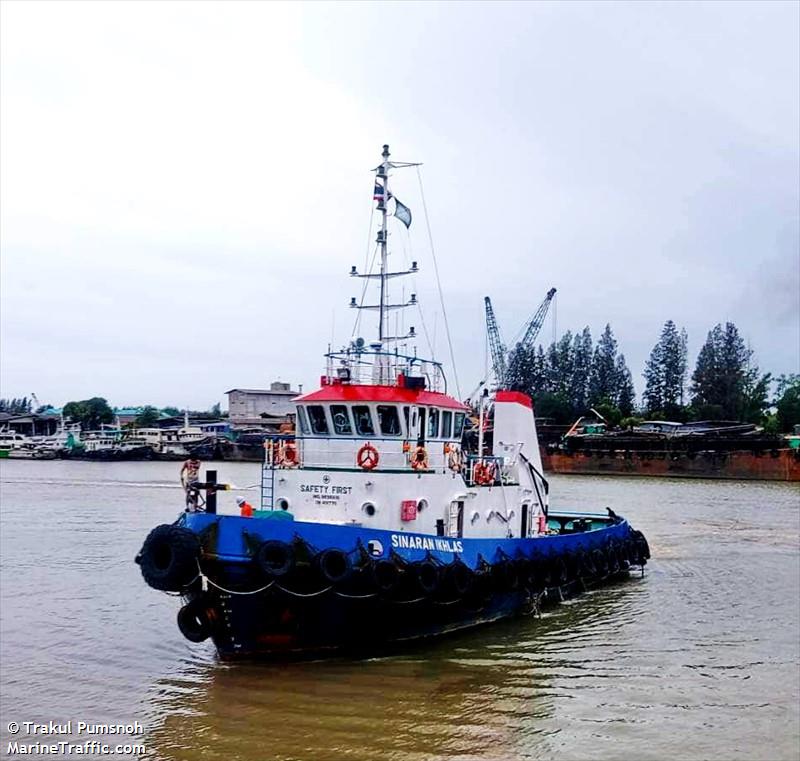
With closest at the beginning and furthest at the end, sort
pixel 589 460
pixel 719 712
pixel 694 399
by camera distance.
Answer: pixel 719 712
pixel 589 460
pixel 694 399

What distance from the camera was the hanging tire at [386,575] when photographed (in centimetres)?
1175

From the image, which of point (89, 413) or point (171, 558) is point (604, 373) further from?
point (171, 558)

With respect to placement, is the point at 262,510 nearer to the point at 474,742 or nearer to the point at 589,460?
the point at 474,742

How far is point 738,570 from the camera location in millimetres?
21906

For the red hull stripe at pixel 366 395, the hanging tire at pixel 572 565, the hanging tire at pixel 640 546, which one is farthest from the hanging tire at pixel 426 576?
the hanging tire at pixel 640 546

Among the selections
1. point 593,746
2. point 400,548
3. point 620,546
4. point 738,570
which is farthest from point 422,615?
point 738,570

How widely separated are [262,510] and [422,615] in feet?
9.39

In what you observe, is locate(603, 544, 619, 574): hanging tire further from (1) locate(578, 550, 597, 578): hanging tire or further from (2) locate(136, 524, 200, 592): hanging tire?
(2) locate(136, 524, 200, 592): hanging tire

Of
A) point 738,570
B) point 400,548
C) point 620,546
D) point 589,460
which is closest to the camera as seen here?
point 400,548

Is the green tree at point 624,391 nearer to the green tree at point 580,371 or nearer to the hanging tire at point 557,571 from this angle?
the green tree at point 580,371

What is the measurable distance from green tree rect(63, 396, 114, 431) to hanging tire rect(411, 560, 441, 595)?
331 ft

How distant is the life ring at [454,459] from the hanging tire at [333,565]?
10.6 feet

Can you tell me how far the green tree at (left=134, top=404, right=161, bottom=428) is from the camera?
104m

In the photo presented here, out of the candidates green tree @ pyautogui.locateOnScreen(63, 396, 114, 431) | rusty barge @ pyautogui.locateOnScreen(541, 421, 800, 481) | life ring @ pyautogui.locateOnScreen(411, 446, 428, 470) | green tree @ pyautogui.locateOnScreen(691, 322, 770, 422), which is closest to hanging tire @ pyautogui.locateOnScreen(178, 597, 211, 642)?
life ring @ pyautogui.locateOnScreen(411, 446, 428, 470)
